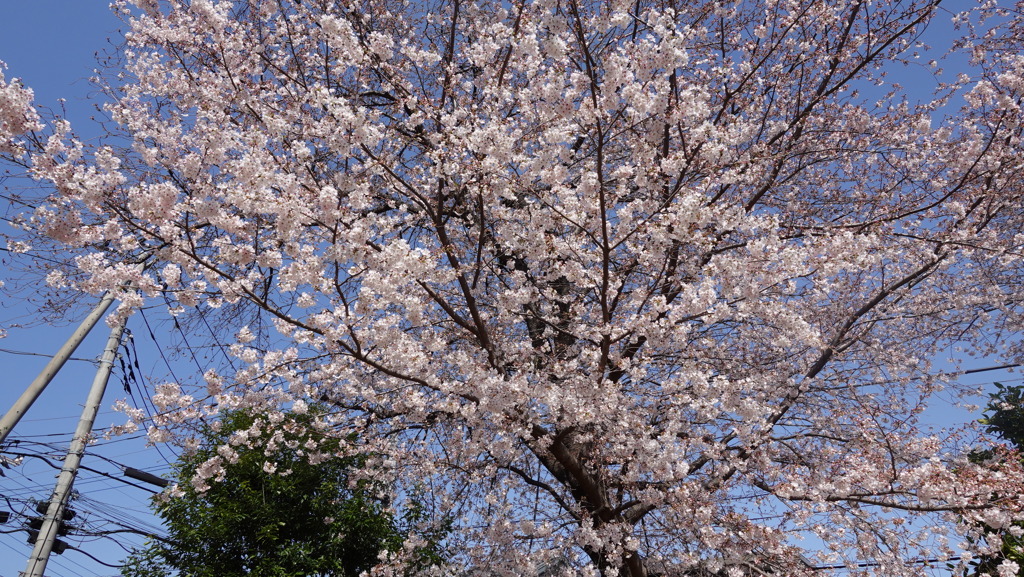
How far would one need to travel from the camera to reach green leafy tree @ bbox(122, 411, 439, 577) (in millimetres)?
7191

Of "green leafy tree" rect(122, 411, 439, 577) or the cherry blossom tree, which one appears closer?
the cherry blossom tree

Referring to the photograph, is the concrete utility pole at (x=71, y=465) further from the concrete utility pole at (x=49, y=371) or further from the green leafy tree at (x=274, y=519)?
the green leafy tree at (x=274, y=519)

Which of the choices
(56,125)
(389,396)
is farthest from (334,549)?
(56,125)

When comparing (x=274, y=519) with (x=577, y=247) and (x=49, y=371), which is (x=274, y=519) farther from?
(x=577, y=247)

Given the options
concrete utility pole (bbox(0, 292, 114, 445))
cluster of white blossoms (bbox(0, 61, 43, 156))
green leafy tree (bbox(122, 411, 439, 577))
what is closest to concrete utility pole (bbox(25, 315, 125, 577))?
concrete utility pole (bbox(0, 292, 114, 445))

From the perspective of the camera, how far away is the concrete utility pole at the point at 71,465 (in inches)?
255

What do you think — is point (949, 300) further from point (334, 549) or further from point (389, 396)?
point (334, 549)

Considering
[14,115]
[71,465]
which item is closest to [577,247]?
[14,115]

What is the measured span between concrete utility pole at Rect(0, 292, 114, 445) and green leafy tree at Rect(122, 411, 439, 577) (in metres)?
1.55

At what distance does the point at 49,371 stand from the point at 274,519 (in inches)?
112

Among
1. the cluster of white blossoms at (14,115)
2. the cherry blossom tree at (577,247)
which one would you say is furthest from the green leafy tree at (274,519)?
the cluster of white blossoms at (14,115)

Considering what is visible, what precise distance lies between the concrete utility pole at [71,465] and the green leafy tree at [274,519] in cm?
96

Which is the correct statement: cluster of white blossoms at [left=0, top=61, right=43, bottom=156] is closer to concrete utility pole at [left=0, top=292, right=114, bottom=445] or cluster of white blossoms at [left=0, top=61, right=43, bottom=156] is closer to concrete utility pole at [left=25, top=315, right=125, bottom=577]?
concrete utility pole at [left=0, top=292, right=114, bottom=445]

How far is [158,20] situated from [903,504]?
26.7 feet
